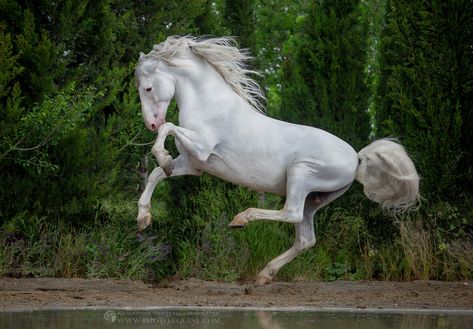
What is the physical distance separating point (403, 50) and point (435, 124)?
1.18 meters

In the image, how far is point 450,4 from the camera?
12.8 meters

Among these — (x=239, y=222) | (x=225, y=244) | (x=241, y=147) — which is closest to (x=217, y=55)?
(x=241, y=147)

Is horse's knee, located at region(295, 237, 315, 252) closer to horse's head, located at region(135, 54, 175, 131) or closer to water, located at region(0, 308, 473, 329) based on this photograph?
water, located at region(0, 308, 473, 329)

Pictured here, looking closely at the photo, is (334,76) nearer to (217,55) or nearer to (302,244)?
(217,55)

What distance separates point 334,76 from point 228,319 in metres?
5.78

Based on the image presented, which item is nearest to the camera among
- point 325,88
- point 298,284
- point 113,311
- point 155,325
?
point 155,325

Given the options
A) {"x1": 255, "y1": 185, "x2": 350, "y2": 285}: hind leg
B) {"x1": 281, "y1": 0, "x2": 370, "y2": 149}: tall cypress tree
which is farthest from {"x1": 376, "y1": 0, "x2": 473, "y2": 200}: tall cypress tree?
{"x1": 255, "y1": 185, "x2": 350, "y2": 285}: hind leg

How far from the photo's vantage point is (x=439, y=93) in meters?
12.8

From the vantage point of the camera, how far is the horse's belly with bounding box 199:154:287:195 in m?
10.1

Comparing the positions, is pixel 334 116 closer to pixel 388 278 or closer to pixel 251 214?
pixel 388 278

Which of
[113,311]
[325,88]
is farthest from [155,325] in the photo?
[325,88]

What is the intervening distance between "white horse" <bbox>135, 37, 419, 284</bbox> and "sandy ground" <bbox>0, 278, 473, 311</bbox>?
0.54 metres

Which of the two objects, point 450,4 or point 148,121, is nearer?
point 148,121

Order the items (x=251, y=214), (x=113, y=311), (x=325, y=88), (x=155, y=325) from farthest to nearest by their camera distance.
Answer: (x=325, y=88) → (x=251, y=214) → (x=113, y=311) → (x=155, y=325)
